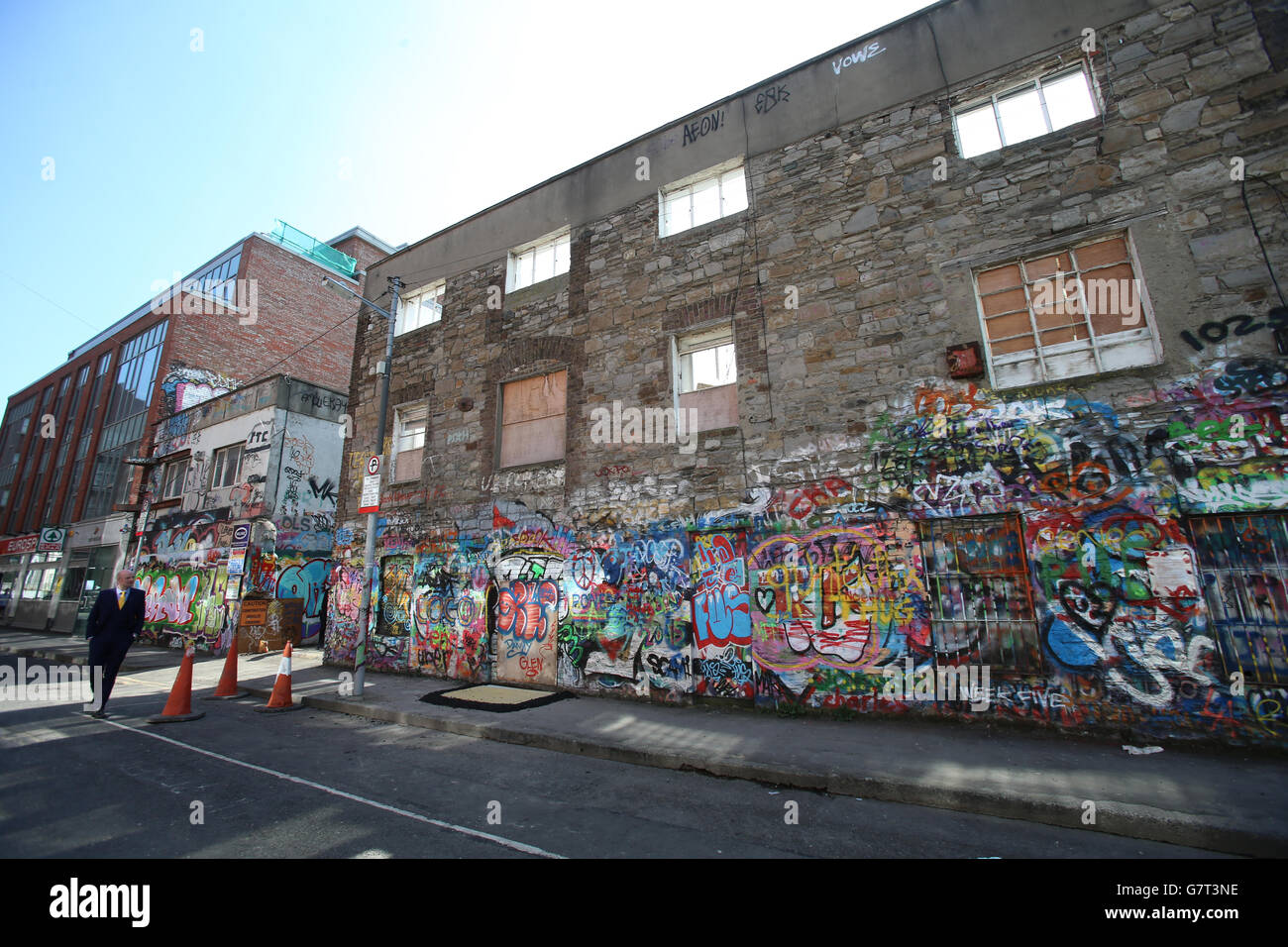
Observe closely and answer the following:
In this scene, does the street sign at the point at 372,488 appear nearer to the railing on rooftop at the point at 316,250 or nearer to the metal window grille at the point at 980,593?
the metal window grille at the point at 980,593

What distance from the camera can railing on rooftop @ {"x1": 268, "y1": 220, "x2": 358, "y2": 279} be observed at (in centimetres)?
2452

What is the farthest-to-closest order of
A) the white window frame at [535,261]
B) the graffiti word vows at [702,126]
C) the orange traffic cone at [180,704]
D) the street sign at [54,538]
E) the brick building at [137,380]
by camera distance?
the street sign at [54,538], the brick building at [137,380], the white window frame at [535,261], the graffiti word vows at [702,126], the orange traffic cone at [180,704]

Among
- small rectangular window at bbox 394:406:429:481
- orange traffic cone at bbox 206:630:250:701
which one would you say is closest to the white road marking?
orange traffic cone at bbox 206:630:250:701

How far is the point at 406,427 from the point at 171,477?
42.6ft

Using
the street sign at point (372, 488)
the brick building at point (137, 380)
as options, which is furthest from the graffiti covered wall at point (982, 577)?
the brick building at point (137, 380)

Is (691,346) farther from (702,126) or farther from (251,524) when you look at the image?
(251,524)

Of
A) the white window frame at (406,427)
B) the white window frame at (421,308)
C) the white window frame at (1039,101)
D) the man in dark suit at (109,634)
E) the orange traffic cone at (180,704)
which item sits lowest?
the orange traffic cone at (180,704)

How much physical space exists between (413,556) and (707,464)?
6751mm

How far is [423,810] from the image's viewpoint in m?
4.08

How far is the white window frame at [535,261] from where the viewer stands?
10.6 metres

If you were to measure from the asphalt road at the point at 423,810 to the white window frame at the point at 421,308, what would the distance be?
9.27 m

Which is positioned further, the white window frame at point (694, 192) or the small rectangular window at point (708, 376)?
A: the white window frame at point (694, 192)

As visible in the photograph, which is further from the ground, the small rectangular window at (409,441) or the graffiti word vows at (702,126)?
the graffiti word vows at (702,126)

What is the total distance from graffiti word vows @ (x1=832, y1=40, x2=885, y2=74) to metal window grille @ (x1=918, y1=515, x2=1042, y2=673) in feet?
23.2
